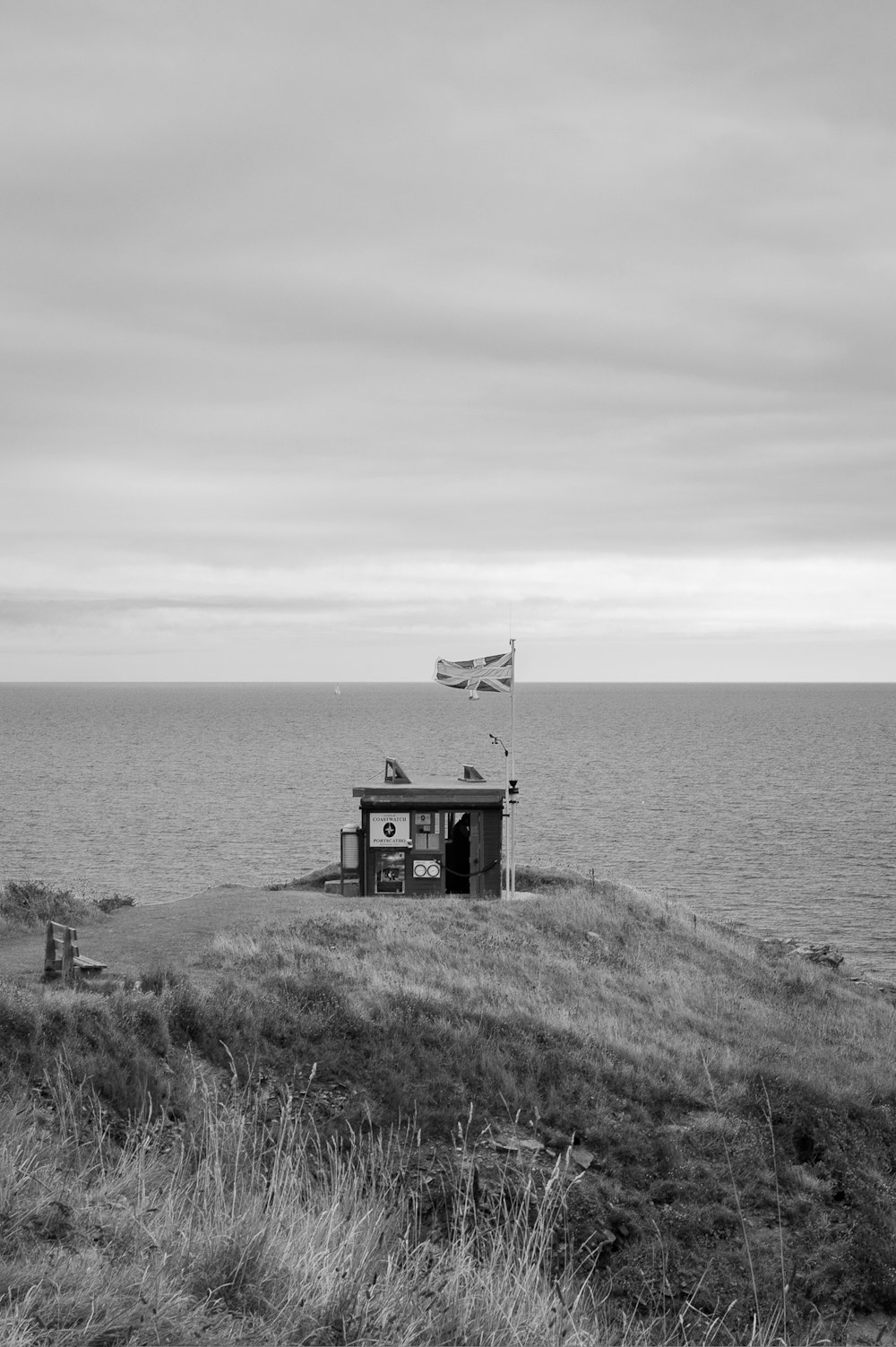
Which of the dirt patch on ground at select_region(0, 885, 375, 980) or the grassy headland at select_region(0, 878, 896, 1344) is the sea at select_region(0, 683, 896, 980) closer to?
the dirt patch on ground at select_region(0, 885, 375, 980)

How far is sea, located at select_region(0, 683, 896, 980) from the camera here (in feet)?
157

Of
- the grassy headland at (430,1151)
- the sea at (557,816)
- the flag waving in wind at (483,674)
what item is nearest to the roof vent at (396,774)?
the flag waving in wind at (483,674)

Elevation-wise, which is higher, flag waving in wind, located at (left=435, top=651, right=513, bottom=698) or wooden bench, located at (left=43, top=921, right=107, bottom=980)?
flag waving in wind, located at (left=435, top=651, right=513, bottom=698)

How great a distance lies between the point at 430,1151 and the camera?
12336 mm

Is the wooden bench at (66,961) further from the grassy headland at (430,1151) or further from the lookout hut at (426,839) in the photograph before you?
the lookout hut at (426,839)

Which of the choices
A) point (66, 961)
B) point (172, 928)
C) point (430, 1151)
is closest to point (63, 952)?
point (66, 961)

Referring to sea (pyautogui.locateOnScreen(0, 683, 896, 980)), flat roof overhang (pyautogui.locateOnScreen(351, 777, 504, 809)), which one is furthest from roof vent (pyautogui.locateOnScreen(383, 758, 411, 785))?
sea (pyautogui.locateOnScreen(0, 683, 896, 980))

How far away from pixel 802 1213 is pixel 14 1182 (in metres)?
9.95

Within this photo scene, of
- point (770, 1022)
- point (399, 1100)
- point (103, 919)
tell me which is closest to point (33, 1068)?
point (399, 1100)

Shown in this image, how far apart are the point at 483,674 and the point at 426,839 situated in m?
4.63

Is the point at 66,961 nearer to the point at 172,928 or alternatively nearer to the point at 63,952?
the point at 63,952

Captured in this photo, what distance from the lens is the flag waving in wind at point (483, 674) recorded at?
90.4 ft

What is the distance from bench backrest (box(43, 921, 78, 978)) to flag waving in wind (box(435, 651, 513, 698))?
42.1 feet

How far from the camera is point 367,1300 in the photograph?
5004 millimetres
